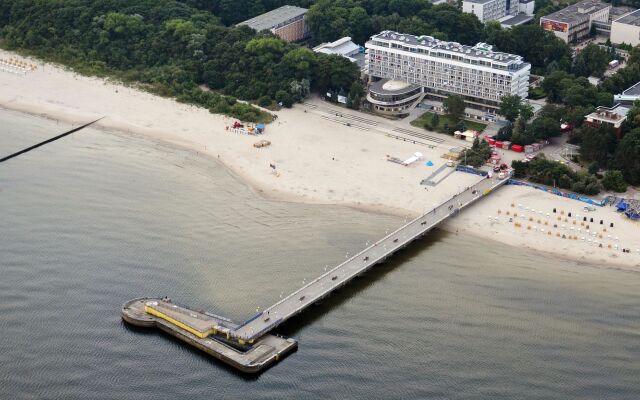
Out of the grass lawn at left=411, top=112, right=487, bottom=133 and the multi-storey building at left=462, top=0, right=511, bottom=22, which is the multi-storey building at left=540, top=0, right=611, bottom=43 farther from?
the grass lawn at left=411, top=112, right=487, bottom=133

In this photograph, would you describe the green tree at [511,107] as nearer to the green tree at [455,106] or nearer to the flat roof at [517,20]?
the green tree at [455,106]

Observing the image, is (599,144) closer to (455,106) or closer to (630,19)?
(455,106)

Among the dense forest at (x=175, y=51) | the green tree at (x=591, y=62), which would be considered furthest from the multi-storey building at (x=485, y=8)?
the dense forest at (x=175, y=51)

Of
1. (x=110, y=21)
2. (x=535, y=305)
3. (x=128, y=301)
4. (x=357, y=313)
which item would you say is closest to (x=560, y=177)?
(x=535, y=305)

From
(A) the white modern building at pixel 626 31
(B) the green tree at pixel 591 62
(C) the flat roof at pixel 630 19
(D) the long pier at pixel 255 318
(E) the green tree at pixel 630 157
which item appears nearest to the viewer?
(D) the long pier at pixel 255 318

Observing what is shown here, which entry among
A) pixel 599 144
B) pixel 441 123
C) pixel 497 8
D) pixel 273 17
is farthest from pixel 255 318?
pixel 497 8
